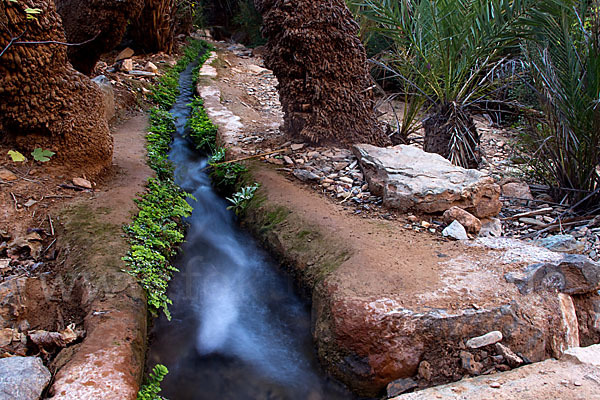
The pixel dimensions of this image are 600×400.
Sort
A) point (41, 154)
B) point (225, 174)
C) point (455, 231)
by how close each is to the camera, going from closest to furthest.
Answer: point (455, 231), point (41, 154), point (225, 174)

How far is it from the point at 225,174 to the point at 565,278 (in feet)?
10.5

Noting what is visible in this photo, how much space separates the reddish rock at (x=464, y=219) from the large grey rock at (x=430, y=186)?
3.9 inches

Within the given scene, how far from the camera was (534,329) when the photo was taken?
252 cm

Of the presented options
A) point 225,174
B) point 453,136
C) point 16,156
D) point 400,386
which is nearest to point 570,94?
point 453,136

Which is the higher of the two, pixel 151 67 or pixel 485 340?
pixel 485 340

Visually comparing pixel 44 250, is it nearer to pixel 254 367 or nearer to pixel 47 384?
pixel 47 384

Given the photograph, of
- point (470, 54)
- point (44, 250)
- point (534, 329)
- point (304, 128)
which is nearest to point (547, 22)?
point (470, 54)

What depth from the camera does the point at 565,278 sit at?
2.71m

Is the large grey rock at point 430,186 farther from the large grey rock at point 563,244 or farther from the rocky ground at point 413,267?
the large grey rock at point 563,244

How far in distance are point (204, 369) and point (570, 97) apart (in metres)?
3.57

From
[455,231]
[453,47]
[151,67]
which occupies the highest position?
[453,47]

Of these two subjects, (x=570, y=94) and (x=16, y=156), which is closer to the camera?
(x=16, y=156)

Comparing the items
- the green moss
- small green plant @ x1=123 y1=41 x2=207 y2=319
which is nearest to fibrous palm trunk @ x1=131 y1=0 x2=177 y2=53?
small green plant @ x1=123 y1=41 x2=207 y2=319

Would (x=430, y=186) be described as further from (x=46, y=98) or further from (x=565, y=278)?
(x=46, y=98)
